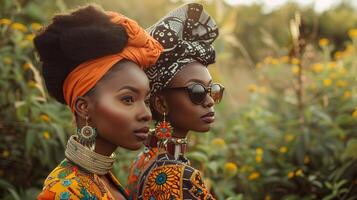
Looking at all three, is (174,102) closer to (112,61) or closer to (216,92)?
(216,92)

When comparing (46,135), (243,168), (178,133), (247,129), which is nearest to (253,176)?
(243,168)

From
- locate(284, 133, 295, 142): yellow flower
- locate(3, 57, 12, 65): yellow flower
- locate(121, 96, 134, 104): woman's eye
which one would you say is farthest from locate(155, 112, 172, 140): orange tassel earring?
locate(284, 133, 295, 142): yellow flower

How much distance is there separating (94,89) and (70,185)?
0.43 m

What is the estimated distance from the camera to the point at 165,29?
344 cm

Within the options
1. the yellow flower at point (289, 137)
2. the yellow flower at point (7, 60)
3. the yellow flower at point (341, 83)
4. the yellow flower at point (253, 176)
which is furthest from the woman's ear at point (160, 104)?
the yellow flower at point (341, 83)

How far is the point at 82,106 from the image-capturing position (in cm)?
285

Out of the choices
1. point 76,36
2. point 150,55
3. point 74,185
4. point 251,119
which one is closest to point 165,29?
point 150,55

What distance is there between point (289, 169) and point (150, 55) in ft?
8.89

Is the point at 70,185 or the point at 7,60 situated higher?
the point at 7,60

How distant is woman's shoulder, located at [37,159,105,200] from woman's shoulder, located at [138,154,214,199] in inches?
17.1

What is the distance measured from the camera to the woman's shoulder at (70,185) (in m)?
2.73

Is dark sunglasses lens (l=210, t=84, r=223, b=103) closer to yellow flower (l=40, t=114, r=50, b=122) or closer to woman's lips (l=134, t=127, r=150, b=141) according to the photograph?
woman's lips (l=134, t=127, r=150, b=141)

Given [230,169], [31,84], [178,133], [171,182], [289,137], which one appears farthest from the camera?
[289,137]

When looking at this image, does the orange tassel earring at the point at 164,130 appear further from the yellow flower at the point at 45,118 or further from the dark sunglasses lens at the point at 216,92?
the yellow flower at the point at 45,118
